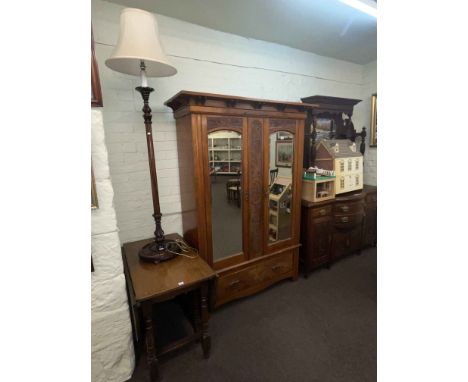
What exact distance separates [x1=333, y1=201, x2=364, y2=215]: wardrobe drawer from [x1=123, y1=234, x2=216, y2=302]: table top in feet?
5.51

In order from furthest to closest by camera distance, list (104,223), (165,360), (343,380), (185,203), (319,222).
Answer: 1. (319,222)
2. (185,203)
3. (165,360)
4. (343,380)
5. (104,223)

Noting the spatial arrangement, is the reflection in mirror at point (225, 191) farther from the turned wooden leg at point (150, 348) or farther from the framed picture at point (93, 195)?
the framed picture at point (93, 195)

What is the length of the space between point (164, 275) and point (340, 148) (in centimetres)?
236

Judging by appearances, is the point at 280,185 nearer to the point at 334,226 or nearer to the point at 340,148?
the point at 334,226

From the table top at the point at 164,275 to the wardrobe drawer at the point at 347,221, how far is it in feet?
5.54

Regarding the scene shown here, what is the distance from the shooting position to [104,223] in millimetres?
1248

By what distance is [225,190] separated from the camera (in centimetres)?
188

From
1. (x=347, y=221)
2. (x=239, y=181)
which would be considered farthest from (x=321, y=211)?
(x=239, y=181)

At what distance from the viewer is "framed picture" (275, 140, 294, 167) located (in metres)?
2.05

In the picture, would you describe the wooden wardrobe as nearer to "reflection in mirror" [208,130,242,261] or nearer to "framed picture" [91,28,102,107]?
"reflection in mirror" [208,130,242,261]
